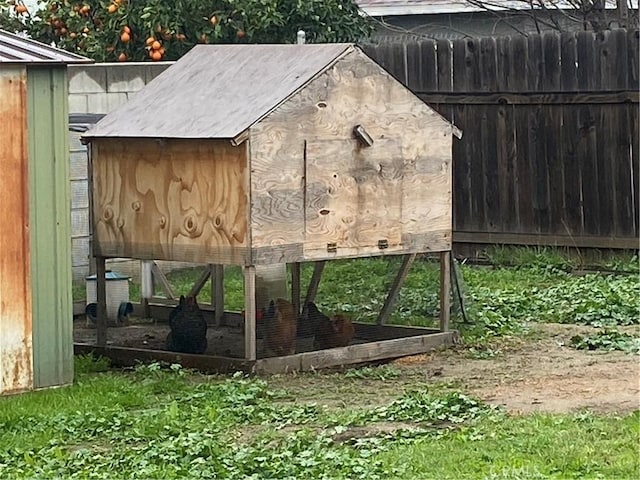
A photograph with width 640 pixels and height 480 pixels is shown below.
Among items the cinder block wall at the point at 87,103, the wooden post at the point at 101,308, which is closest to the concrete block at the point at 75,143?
the cinder block wall at the point at 87,103

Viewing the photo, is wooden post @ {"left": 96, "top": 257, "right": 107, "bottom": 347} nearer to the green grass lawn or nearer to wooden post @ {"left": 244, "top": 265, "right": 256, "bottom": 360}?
the green grass lawn

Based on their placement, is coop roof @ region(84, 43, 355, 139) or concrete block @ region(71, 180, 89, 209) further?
concrete block @ region(71, 180, 89, 209)

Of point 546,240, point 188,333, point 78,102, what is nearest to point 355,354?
point 188,333

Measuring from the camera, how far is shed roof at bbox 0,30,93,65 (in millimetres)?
8562

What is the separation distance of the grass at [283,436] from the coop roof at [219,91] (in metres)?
1.66

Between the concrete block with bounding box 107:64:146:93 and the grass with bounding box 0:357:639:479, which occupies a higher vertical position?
the concrete block with bounding box 107:64:146:93

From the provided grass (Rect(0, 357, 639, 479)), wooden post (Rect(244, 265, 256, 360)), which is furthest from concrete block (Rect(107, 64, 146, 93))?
grass (Rect(0, 357, 639, 479))

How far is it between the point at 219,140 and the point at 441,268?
7.09 feet

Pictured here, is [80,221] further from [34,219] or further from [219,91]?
[34,219]

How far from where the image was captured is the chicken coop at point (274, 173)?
30.2ft

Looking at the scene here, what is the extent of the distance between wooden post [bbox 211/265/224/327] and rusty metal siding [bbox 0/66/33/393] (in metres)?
2.51

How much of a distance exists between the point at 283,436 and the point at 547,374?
240 centimetres

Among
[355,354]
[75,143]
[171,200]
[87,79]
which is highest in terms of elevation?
[87,79]

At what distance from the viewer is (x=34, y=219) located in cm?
872
